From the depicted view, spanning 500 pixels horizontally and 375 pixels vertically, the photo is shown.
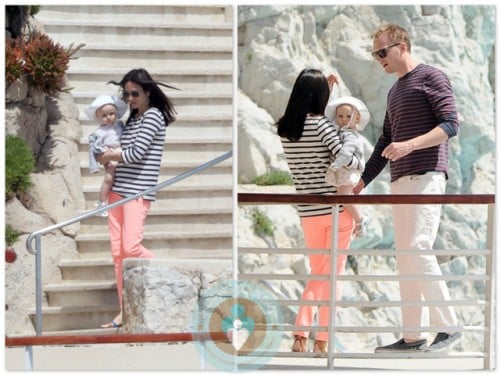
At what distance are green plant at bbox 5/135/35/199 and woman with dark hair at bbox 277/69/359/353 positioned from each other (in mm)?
1132

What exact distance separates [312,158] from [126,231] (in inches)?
35.5

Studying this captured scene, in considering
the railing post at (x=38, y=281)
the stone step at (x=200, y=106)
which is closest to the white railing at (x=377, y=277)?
the stone step at (x=200, y=106)

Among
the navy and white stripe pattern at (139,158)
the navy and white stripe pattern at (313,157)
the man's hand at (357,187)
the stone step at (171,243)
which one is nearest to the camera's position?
the stone step at (171,243)

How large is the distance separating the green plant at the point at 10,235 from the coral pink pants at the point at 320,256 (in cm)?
129

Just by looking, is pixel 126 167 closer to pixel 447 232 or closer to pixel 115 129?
pixel 115 129

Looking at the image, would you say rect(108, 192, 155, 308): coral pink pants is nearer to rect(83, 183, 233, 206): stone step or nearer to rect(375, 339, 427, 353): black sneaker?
rect(83, 183, 233, 206): stone step

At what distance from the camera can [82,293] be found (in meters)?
5.03

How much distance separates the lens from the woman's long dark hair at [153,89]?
16.5 feet

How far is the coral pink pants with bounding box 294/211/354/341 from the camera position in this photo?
536 centimetres

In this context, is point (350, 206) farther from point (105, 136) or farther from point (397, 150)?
point (105, 136)

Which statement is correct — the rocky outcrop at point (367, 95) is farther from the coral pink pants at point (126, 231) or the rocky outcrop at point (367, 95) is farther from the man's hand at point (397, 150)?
the coral pink pants at point (126, 231)

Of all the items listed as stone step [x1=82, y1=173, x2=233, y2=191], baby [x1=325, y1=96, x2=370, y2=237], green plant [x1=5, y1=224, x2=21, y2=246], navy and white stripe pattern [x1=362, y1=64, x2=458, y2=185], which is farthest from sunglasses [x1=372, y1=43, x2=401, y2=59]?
green plant [x1=5, y1=224, x2=21, y2=246]

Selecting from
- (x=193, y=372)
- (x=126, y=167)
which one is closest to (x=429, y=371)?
(x=193, y=372)

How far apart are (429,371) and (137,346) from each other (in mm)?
1237
